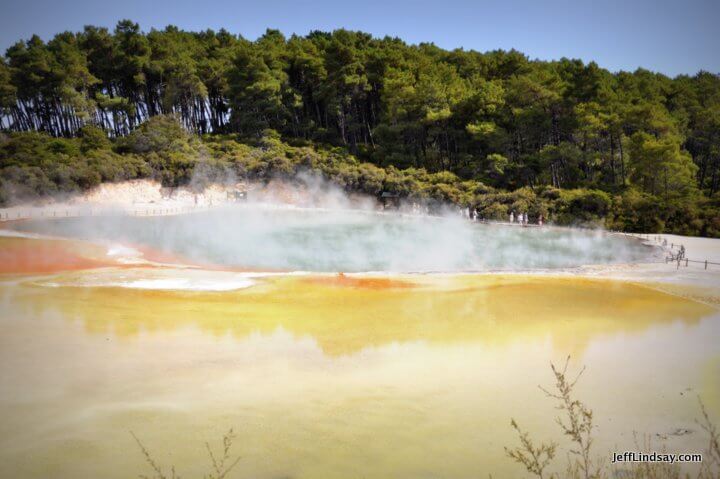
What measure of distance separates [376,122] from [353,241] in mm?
29411

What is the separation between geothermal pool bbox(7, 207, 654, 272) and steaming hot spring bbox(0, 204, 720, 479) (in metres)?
0.38

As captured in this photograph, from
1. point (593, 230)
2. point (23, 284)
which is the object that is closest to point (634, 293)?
point (593, 230)

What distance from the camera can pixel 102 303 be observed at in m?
13.8

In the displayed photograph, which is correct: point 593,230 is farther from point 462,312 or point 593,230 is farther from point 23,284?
point 23,284

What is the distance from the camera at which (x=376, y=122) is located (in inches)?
2048

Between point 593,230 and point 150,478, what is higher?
point 593,230

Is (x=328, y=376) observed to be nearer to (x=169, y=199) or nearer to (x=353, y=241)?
(x=353, y=241)

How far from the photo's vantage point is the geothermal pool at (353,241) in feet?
67.2

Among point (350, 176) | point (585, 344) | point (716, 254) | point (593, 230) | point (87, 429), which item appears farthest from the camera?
point (350, 176)

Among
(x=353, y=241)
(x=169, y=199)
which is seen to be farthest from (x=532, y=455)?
(x=169, y=199)

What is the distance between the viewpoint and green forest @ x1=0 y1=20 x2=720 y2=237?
102ft

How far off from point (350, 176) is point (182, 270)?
24.4 metres

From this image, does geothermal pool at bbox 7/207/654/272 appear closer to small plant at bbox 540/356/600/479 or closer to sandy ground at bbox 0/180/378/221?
sandy ground at bbox 0/180/378/221

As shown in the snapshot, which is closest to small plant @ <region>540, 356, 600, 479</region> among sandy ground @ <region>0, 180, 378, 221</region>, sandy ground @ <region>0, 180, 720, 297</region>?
sandy ground @ <region>0, 180, 720, 297</region>
